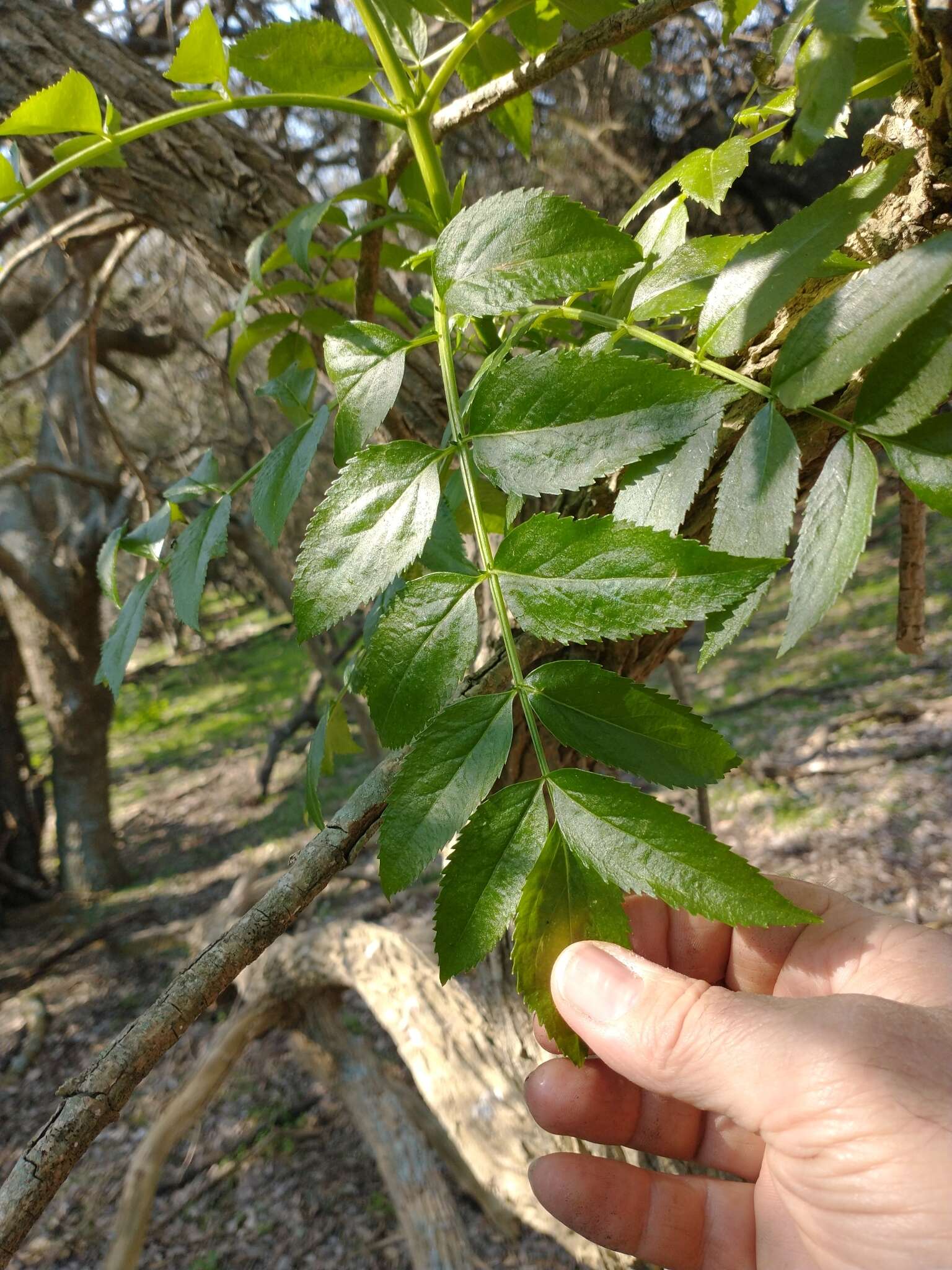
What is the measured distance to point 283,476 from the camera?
77 cm

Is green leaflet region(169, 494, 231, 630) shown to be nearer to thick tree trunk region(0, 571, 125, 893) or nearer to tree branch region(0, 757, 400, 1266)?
tree branch region(0, 757, 400, 1266)

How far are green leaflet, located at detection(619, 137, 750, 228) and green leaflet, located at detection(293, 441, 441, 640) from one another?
0.27 meters

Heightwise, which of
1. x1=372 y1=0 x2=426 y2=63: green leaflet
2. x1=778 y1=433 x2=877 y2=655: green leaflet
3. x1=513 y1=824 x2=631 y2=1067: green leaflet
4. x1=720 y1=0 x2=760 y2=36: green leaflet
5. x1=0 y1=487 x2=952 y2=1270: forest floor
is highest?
x1=372 y1=0 x2=426 y2=63: green leaflet

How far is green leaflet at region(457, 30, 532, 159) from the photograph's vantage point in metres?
0.90

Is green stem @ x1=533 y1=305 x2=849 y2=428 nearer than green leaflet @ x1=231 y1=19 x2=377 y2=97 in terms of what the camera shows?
Yes

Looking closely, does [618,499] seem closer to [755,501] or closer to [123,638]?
[755,501]

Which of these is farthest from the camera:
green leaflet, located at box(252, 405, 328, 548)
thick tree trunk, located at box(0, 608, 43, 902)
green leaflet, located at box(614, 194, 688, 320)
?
thick tree trunk, located at box(0, 608, 43, 902)

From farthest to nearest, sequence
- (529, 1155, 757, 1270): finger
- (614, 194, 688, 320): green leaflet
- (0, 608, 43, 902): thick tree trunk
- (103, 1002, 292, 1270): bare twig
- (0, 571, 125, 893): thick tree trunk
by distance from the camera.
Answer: (0, 608, 43, 902): thick tree trunk < (0, 571, 125, 893): thick tree trunk < (103, 1002, 292, 1270): bare twig < (529, 1155, 757, 1270): finger < (614, 194, 688, 320): green leaflet

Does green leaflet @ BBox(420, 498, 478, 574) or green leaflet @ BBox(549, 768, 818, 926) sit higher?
green leaflet @ BBox(420, 498, 478, 574)

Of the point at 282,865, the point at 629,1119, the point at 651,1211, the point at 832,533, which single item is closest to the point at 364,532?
the point at 832,533

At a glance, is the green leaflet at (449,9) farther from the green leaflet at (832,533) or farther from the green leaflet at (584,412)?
the green leaflet at (832,533)

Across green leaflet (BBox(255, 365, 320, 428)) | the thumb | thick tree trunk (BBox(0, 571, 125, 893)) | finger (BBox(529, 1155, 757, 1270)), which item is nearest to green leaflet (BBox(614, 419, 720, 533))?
the thumb

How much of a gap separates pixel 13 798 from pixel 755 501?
235 inches

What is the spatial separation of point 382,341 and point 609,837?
421 mm
